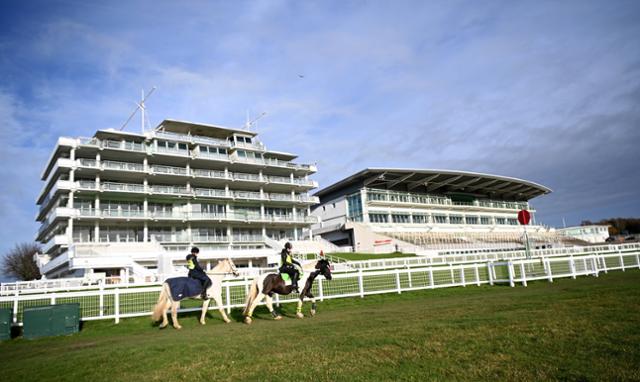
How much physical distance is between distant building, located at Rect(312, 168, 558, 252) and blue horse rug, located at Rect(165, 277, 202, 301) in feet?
154

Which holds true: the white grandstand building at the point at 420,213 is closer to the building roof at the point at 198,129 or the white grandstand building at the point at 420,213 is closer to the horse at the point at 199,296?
the building roof at the point at 198,129

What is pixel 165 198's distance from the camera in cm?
5388

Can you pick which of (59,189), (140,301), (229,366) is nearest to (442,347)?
(229,366)

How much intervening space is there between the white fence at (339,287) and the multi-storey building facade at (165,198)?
2573 cm

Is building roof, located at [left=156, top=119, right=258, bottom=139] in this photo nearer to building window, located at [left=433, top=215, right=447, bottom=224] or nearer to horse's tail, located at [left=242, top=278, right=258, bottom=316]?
building window, located at [left=433, top=215, right=447, bottom=224]

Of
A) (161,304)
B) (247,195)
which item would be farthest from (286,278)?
(247,195)

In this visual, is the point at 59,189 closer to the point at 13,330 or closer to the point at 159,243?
the point at 159,243

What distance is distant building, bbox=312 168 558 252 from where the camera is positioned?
65.9 meters

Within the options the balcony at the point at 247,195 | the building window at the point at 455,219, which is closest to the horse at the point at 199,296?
the balcony at the point at 247,195

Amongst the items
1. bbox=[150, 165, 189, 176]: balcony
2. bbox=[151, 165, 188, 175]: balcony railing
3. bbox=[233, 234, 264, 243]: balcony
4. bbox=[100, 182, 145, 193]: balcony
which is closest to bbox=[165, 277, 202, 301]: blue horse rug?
bbox=[100, 182, 145, 193]: balcony

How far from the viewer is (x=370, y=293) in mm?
18172

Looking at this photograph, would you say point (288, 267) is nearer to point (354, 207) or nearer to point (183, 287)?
point (183, 287)

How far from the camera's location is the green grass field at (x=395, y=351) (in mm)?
5485

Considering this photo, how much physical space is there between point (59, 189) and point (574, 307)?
49.8 m
